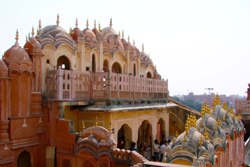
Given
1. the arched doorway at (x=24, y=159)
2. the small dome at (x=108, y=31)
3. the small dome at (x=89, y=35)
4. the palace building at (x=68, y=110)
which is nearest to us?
the palace building at (x=68, y=110)

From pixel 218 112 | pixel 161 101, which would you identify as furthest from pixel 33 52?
pixel 161 101

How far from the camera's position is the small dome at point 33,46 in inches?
558

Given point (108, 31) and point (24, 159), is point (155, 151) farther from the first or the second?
point (108, 31)

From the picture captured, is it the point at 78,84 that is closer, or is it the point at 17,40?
the point at 17,40

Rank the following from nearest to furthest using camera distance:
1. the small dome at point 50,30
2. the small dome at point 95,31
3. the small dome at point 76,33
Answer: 1. the small dome at point 50,30
2. the small dome at point 76,33
3. the small dome at point 95,31

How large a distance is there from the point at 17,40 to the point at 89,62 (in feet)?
16.8

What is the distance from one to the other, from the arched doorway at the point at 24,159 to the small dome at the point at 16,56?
13.7ft

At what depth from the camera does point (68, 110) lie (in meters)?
15.6

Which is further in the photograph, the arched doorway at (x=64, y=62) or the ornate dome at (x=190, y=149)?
the arched doorway at (x=64, y=62)

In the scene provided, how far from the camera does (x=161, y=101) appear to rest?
22016 millimetres

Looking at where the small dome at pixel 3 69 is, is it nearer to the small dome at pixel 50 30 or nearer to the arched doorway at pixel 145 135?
the small dome at pixel 50 30

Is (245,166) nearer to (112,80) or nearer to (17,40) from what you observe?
(112,80)

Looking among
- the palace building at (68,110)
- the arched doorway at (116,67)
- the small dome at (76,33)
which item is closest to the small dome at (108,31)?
the arched doorway at (116,67)

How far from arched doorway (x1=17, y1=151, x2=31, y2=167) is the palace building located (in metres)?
0.03
